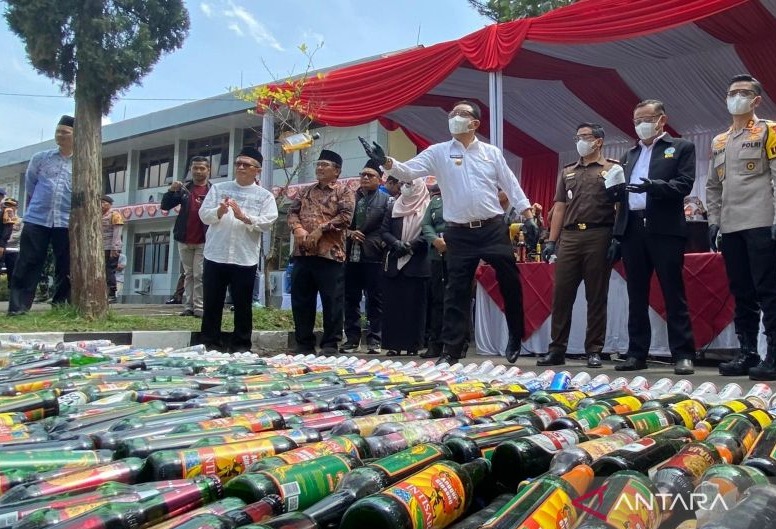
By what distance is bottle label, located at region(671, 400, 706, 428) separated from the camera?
203 cm

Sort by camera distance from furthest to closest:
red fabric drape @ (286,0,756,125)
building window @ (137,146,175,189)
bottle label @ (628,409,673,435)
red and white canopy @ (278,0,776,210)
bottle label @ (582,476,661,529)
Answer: building window @ (137,146,175,189) → red and white canopy @ (278,0,776,210) → red fabric drape @ (286,0,756,125) → bottle label @ (628,409,673,435) → bottle label @ (582,476,661,529)

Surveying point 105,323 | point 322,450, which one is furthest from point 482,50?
point 322,450

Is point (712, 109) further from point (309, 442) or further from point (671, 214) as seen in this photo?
point (309, 442)

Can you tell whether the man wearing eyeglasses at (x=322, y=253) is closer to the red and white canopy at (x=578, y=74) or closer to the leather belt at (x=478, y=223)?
the leather belt at (x=478, y=223)

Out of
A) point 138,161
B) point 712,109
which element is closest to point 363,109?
point 712,109

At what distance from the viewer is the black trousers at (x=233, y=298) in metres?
5.28

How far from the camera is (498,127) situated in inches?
279

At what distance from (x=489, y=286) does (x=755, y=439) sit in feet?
14.6

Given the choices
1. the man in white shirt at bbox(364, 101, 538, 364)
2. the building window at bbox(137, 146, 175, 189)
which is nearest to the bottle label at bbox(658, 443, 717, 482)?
the man in white shirt at bbox(364, 101, 538, 364)

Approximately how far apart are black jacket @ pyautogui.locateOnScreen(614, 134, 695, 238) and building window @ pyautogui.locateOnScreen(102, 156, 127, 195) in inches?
985

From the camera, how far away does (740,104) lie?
4.00m

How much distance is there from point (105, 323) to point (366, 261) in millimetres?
2444

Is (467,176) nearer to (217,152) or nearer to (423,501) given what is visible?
(423,501)

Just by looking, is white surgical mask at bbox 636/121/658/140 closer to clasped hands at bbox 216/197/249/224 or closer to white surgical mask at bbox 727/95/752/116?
white surgical mask at bbox 727/95/752/116
